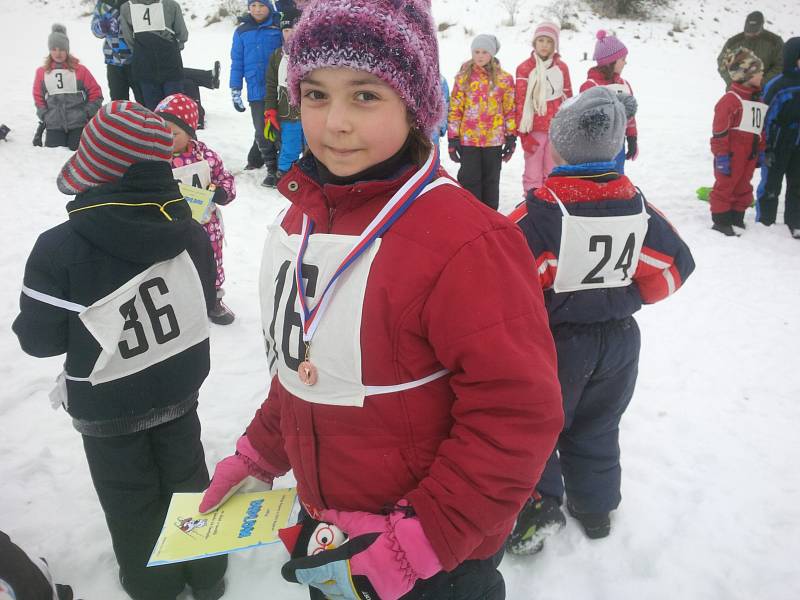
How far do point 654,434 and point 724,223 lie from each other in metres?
4.12

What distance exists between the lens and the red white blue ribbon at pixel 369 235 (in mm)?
1066

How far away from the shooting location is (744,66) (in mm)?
5406

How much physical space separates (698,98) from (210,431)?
44.7 feet

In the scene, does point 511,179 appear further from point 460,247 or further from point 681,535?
point 460,247

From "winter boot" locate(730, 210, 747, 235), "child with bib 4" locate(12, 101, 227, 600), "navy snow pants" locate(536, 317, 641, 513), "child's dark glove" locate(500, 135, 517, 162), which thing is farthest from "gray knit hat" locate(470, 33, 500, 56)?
"child with bib 4" locate(12, 101, 227, 600)

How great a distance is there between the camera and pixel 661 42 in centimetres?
1619

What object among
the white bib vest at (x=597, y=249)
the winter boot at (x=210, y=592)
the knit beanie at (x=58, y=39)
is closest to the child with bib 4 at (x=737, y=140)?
the white bib vest at (x=597, y=249)

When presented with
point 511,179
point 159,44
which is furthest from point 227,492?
point 511,179

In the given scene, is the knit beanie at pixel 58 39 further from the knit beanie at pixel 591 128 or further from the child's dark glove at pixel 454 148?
the knit beanie at pixel 591 128

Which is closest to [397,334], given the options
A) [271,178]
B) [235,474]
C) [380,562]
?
[380,562]

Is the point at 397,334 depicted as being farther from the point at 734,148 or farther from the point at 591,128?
the point at 734,148

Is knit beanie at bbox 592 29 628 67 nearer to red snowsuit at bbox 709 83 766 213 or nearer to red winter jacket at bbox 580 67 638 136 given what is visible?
red winter jacket at bbox 580 67 638 136

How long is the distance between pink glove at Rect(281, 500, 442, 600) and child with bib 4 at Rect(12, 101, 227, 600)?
106 cm

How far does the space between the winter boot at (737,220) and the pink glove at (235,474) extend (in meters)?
6.43
